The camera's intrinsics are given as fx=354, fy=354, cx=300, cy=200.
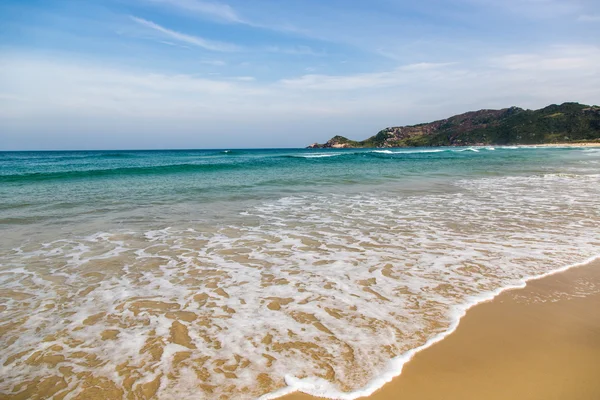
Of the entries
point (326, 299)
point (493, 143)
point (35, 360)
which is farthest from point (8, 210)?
point (493, 143)

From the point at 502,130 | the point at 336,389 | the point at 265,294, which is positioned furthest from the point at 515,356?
the point at 502,130

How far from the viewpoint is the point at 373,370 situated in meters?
2.80

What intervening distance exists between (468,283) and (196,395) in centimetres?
353

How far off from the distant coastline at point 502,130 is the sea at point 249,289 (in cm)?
8906

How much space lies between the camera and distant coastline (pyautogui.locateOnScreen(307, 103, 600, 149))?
9281 cm

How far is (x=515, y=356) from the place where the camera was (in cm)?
296

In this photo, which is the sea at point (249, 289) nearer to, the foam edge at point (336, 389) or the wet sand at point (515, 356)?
the foam edge at point (336, 389)

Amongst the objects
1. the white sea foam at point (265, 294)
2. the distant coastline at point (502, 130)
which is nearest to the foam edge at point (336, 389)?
the white sea foam at point (265, 294)

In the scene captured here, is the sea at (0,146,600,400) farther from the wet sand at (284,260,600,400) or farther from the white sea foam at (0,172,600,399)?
the wet sand at (284,260,600,400)

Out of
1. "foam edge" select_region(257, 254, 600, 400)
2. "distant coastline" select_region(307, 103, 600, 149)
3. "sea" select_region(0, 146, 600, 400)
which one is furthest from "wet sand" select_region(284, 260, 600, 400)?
"distant coastline" select_region(307, 103, 600, 149)

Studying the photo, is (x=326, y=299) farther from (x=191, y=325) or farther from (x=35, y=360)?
(x=35, y=360)

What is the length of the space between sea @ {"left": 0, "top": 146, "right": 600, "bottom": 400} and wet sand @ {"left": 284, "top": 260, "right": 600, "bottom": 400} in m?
0.17

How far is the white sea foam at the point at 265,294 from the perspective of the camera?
288 cm

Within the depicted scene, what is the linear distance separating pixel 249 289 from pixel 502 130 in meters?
128
